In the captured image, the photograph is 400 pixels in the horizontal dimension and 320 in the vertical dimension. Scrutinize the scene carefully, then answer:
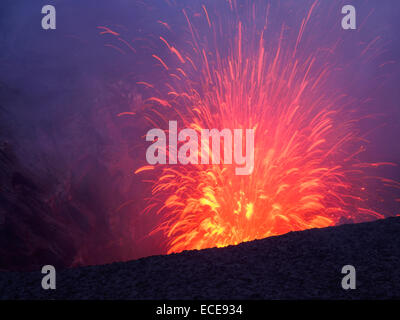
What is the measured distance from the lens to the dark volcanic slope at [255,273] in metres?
4.88

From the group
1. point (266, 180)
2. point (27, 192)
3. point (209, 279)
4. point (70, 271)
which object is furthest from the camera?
point (266, 180)

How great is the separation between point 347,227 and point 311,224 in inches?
459

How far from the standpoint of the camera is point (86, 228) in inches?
651

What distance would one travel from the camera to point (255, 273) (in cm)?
538

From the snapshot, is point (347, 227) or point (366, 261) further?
point (347, 227)

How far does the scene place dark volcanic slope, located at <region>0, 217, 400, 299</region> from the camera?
16.0ft

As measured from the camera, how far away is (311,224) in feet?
59.4

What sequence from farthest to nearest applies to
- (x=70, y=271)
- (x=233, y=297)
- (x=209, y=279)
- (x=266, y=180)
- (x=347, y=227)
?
(x=266, y=180) → (x=347, y=227) → (x=70, y=271) → (x=209, y=279) → (x=233, y=297)

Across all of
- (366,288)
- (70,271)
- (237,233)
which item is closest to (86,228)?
(237,233)

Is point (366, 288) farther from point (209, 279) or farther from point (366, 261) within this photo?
point (209, 279)
